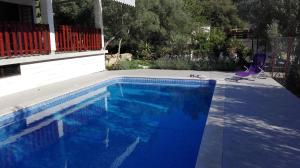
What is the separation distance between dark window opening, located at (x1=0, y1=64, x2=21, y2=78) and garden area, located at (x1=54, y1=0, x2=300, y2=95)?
6.86m

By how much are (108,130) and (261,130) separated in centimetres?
363

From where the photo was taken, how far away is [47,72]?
11.7m

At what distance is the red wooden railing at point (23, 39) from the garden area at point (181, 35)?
5.64 metres

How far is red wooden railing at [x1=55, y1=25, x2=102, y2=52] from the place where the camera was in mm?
12781

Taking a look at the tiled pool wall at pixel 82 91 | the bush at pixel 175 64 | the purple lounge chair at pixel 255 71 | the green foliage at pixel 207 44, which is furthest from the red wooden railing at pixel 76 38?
the purple lounge chair at pixel 255 71

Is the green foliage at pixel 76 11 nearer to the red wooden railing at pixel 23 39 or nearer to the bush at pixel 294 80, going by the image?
the red wooden railing at pixel 23 39

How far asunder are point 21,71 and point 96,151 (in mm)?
5839

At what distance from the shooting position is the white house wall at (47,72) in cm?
993

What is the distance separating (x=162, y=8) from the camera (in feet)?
61.2

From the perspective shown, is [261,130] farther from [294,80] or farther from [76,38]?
[76,38]

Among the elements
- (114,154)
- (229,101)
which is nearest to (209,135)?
(114,154)

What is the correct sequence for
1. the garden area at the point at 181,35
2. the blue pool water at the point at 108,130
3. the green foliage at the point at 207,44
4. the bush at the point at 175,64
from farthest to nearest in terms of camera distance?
the green foliage at the point at 207,44
the bush at the point at 175,64
the garden area at the point at 181,35
the blue pool water at the point at 108,130

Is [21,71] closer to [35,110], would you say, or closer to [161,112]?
[35,110]

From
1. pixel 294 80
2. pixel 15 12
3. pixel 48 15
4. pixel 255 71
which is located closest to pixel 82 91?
pixel 48 15
